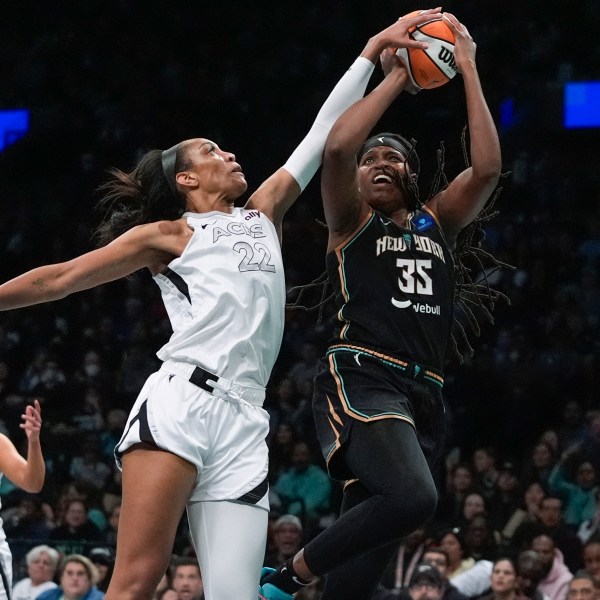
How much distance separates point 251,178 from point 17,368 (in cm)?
373

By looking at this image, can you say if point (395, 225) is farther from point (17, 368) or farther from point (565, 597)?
point (17, 368)

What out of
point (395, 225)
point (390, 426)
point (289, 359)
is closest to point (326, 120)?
point (395, 225)

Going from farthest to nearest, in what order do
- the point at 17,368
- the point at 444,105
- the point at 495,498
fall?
the point at 444,105 → the point at 17,368 → the point at 495,498

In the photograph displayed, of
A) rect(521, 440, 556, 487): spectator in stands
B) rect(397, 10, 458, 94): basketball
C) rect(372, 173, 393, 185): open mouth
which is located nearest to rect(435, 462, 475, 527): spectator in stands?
rect(521, 440, 556, 487): spectator in stands

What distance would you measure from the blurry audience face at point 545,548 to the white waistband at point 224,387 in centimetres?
424

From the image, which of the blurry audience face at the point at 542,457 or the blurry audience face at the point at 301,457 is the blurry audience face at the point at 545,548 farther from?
the blurry audience face at the point at 301,457

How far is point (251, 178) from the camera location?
14062 millimetres

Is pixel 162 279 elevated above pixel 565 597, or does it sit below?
above

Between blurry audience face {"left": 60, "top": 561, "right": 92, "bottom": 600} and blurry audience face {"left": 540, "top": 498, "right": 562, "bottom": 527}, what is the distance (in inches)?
130

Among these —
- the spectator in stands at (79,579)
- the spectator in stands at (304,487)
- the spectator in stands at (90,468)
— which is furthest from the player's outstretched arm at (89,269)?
the spectator in stands at (90,468)

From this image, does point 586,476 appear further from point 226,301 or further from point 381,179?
point 226,301

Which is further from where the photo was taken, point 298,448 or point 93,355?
point 93,355

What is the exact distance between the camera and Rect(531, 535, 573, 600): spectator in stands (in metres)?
7.62

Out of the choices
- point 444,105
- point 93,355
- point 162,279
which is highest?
point 444,105
